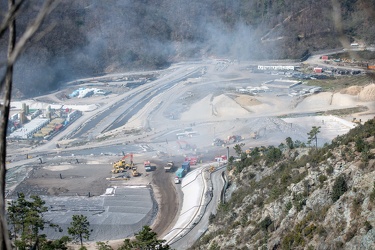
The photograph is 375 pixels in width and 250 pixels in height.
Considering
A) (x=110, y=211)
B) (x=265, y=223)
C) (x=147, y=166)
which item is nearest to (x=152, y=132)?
(x=147, y=166)

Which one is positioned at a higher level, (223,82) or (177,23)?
(177,23)

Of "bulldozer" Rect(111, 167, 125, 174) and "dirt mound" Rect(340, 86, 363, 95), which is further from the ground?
"dirt mound" Rect(340, 86, 363, 95)

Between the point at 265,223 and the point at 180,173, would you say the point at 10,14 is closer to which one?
the point at 265,223

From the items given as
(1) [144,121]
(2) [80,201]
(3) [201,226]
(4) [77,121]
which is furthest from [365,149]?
(4) [77,121]

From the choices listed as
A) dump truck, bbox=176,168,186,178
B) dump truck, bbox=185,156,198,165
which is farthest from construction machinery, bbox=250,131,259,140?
dump truck, bbox=176,168,186,178

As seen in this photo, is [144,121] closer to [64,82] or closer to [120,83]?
[120,83]

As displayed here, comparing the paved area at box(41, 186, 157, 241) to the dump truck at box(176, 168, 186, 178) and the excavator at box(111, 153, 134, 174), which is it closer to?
the dump truck at box(176, 168, 186, 178)

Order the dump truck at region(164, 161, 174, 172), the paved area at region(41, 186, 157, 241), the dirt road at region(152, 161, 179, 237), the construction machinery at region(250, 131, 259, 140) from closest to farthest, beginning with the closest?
the paved area at region(41, 186, 157, 241)
the dirt road at region(152, 161, 179, 237)
the dump truck at region(164, 161, 174, 172)
the construction machinery at region(250, 131, 259, 140)

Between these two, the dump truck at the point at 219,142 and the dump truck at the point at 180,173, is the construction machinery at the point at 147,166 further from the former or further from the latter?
the dump truck at the point at 219,142
